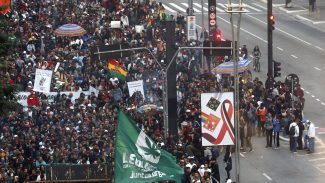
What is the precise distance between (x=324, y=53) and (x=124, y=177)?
43671 millimetres

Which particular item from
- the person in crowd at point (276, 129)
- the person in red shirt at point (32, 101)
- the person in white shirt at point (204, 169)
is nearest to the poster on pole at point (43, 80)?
the person in red shirt at point (32, 101)

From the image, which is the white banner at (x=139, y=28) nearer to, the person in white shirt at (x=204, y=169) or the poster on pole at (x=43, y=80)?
the poster on pole at (x=43, y=80)

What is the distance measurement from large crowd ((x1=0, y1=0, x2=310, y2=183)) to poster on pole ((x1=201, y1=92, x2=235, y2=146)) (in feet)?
2.79

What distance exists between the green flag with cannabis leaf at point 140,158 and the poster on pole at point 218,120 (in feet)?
41.5

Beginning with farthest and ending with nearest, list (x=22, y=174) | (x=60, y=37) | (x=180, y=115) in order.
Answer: (x=60, y=37) < (x=180, y=115) < (x=22, y=174)

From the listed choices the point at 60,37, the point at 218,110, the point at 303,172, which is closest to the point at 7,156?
the point at 218,110

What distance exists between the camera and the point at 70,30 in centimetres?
7544

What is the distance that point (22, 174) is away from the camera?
5369 centimetres

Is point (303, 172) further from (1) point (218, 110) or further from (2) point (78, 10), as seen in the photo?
(2) point (78, 10)

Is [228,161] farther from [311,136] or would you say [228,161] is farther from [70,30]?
[70,30]

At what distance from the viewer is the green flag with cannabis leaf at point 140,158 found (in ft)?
137

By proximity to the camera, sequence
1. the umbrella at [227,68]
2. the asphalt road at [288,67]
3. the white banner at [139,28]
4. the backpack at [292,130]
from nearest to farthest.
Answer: the asphalt road at [288,67]
the backpack at [292,130]
the umbrella at [227,68]
the white banner at [139,28]

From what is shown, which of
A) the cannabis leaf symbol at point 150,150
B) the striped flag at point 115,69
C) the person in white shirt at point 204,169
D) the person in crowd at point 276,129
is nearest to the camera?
the cannabis leaf symbol at point 150,150

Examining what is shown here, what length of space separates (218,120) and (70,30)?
2209 centimetres
